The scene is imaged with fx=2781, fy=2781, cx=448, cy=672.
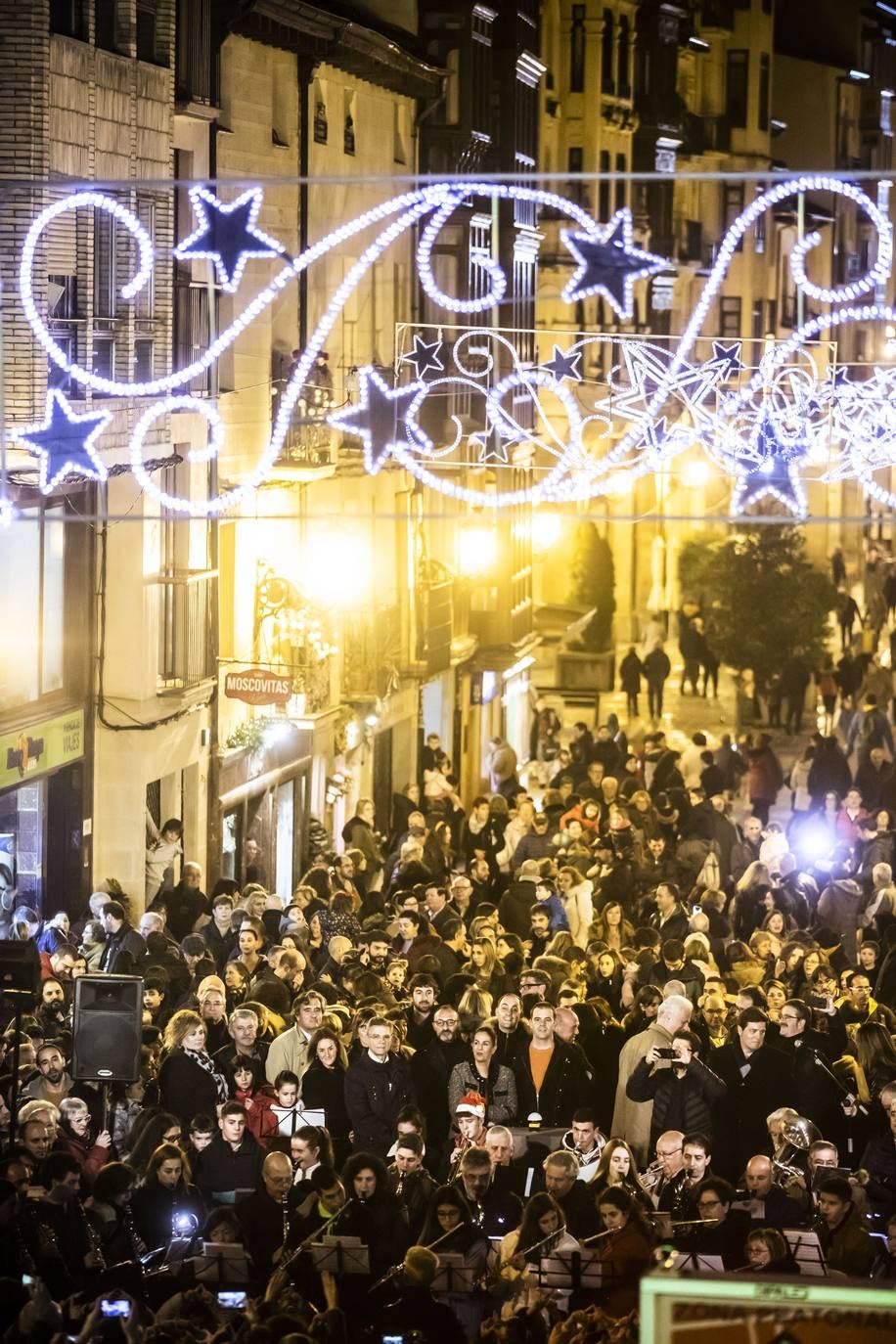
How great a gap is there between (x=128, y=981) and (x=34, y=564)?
8.41 metres

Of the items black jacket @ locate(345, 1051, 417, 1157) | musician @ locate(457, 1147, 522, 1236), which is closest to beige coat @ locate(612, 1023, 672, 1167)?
black jacket @ locate(345, 1051, 417, 1157)

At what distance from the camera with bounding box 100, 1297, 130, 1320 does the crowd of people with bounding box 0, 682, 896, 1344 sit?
1 centimetres

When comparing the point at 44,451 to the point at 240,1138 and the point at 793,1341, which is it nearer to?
the point at 240,1138

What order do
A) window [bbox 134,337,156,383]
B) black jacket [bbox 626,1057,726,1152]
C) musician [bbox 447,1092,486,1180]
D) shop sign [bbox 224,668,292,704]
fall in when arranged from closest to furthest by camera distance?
musician [bbox 447,1092,486,1180], black jacket [bbox 626,1057,726,1152], window [bbox 134,337,156,383], shop sign [bbox 224,668,292,704]

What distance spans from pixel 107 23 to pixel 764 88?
45739 mm

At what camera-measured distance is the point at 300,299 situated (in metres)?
30.2

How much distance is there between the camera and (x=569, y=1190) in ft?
42.3

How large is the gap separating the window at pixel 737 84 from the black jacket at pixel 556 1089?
2105 inches

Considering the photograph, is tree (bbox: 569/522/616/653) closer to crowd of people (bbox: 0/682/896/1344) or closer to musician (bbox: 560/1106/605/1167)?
crowd of people (bbox: 0/682/896/1344)

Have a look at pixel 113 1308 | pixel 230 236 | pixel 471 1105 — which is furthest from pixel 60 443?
pixel 113 1308

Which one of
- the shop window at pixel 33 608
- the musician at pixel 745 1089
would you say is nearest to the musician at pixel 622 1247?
the musician at pixel 745 1089

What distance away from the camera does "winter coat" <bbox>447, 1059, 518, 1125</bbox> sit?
14617mm

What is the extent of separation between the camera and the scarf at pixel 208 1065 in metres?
14.6

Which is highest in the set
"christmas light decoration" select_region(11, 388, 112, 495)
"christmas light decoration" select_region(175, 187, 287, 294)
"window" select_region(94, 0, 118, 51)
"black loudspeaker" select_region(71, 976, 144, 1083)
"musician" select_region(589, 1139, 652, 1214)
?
"window" select_region(94, 0, 118, 51)
